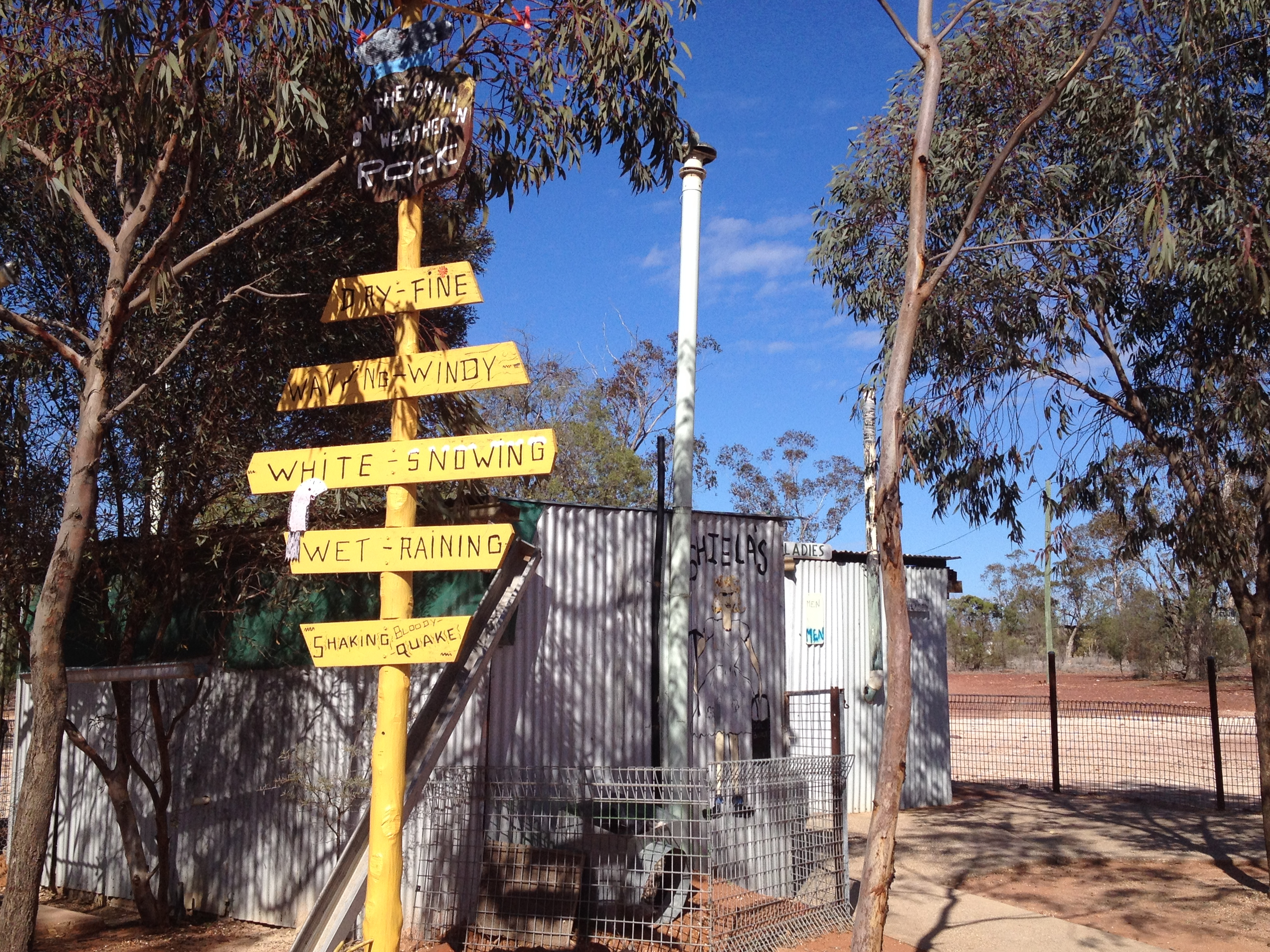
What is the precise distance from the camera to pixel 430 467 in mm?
5141

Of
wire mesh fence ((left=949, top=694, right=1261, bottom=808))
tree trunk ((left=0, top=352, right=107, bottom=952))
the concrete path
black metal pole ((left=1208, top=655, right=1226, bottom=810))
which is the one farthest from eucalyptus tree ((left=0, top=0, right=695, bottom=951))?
wire mesh fence ((left=949, top=694, right=1261, bottom=808))

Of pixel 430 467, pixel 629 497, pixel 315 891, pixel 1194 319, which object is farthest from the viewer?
pixel 629 497

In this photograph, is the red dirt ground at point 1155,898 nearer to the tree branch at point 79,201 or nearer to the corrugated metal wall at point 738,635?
the corrugated metal wall at point 738,635

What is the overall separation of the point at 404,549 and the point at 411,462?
429mm

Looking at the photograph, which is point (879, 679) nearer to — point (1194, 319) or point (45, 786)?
point (1194, 319)

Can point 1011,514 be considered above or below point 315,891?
above

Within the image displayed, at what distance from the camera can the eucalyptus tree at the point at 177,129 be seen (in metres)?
6.41

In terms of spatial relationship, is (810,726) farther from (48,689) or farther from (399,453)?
(399,453)

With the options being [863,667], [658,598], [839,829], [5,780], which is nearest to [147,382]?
[658,598]

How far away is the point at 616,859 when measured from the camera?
773 cm

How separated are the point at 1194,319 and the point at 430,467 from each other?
876 centimetres

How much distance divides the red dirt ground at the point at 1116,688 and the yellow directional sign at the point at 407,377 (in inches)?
1202

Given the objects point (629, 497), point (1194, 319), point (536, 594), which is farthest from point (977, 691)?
point (536, 594)

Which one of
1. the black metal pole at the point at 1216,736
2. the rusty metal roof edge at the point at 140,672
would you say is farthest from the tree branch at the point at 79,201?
the black metal pole at the point at 1216,736
